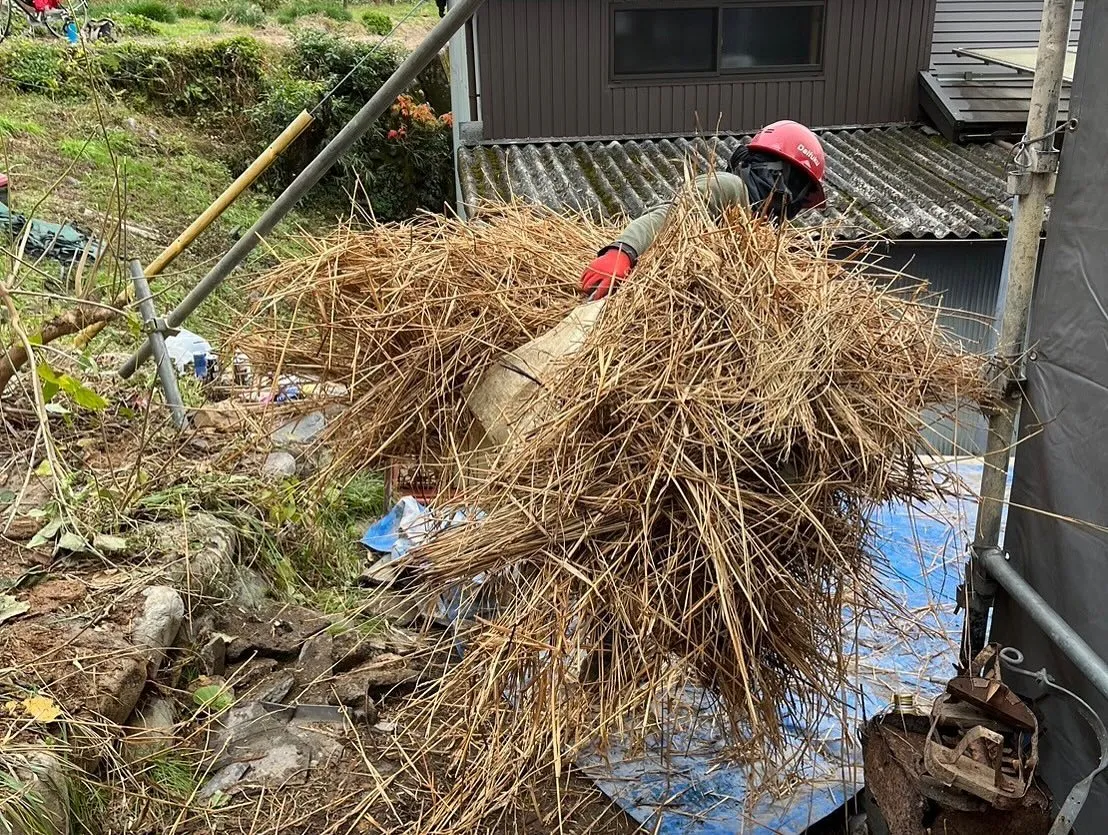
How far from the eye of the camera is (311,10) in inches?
712

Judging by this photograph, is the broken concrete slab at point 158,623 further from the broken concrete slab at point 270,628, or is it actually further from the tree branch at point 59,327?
the tree branch at point 59,327

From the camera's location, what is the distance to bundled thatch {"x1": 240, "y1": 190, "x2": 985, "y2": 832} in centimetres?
176

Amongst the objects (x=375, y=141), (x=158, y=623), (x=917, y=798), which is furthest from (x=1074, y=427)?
(x=375, y=141)

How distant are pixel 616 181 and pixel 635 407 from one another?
660 cm

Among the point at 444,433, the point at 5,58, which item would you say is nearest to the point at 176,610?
the point at 444,433

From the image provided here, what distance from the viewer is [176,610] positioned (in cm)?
333

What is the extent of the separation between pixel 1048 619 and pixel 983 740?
443 mm

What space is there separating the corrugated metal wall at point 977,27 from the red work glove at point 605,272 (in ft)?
28.5

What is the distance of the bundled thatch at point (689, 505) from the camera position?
176cm

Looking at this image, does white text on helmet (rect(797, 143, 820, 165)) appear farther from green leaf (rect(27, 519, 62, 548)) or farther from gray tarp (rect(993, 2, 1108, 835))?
green leaf (rect(27, 519, 62, 548))

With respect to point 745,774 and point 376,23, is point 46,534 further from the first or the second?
point 376,23

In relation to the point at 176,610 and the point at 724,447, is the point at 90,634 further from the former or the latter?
the point at 724,447

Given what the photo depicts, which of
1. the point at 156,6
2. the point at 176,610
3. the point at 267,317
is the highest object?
the point at 156,6

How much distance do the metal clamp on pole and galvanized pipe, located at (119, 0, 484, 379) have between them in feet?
0.74
